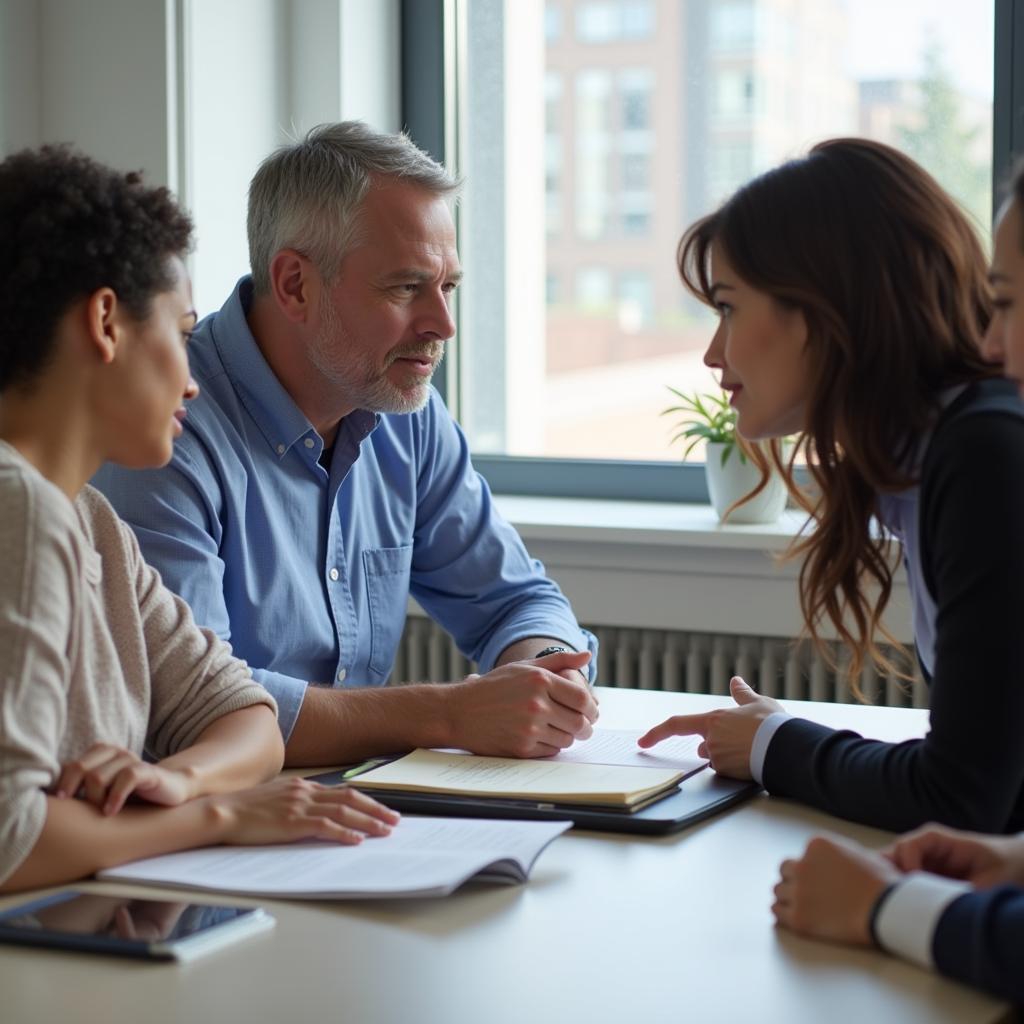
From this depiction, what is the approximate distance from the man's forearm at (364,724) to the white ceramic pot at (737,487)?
1.28 meters

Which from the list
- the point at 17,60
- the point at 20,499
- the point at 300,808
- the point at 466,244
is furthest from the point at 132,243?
the point at 466,244

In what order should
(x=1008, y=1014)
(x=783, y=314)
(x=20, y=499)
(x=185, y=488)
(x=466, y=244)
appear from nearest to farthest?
(x=1008, y=1014) < (x=20, y=499) < (x=783, y=314) < (x=185, y=488) < (x=466, y=244)

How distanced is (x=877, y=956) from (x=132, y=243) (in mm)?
793

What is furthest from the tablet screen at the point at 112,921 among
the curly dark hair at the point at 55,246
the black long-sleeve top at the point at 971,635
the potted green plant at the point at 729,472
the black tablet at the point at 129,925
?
the potted green plant at the point at 729,472

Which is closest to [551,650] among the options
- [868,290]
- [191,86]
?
[868,290]

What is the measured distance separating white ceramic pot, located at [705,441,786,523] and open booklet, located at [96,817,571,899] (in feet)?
5.19

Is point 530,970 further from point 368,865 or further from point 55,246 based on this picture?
point 55,246

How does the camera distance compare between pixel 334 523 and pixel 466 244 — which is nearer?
pixel 334 523

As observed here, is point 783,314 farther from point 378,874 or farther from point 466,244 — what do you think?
point 466,244

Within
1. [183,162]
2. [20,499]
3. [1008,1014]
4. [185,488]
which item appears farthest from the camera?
[183,162]

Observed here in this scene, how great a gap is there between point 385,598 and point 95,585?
0.77 meters

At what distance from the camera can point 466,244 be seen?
3211 millimetres

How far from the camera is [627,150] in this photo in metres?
3.06

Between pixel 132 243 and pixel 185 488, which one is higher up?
pixel 132 243
